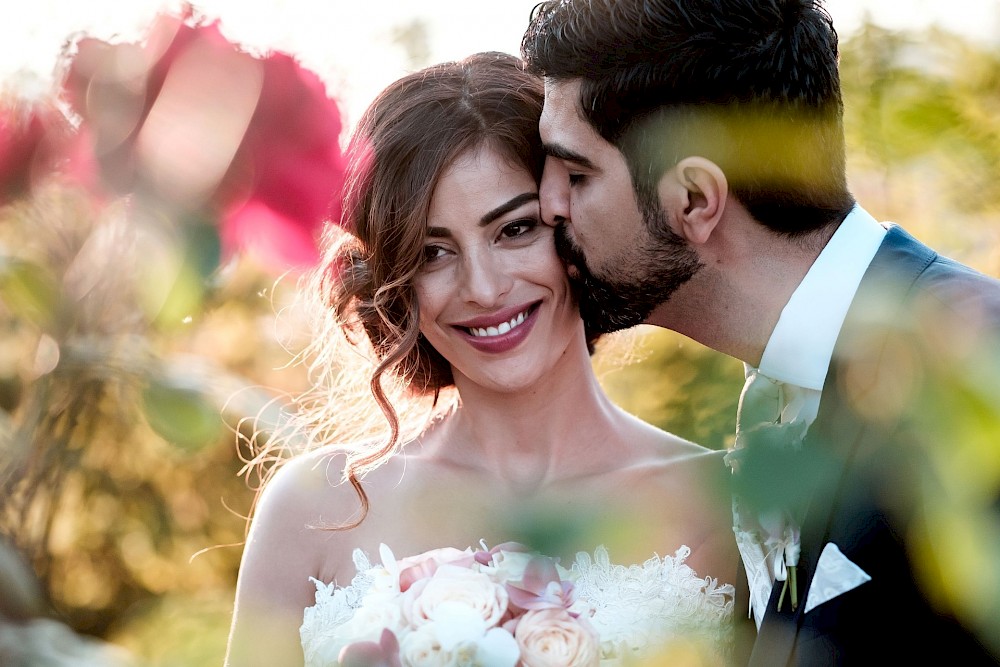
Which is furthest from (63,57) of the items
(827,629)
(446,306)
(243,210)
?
(446,306)

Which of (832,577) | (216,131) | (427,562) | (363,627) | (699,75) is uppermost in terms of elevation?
(699,75)

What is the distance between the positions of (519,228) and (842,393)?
1.33m

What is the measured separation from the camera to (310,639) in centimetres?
280

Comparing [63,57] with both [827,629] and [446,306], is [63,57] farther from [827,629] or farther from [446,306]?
[446,306]

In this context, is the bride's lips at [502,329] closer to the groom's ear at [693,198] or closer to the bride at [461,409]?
the bride at [461,409]

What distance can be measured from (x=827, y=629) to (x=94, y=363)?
134cm

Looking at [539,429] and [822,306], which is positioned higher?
[822,306]

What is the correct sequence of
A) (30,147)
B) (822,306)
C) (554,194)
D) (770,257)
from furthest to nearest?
A: 1. (554,194)
2. (770,257)
3. (822,306)
4. (30,147)

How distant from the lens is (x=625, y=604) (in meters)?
2.62

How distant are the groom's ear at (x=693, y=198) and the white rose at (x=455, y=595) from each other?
3.32 feet

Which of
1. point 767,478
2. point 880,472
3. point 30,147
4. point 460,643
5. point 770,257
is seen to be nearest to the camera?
point 767,478

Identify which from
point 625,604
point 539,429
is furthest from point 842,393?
point 539,429

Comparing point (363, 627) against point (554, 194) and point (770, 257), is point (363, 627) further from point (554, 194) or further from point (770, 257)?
point (770, 257)

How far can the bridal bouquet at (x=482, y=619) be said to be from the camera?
7.43ft
